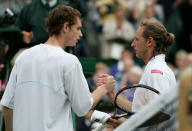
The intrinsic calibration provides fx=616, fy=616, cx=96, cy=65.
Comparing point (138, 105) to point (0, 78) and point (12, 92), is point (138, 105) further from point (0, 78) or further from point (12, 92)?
point (0, 78)

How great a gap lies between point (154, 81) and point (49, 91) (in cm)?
88

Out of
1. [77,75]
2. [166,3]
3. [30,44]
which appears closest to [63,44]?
[77,75]

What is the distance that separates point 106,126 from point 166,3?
8.72m

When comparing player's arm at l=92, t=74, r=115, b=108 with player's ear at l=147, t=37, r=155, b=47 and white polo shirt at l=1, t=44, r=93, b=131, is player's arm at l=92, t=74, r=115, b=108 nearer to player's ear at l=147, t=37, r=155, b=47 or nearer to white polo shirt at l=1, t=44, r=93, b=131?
white polo shirt at l=1, t=44, r=93, b=131

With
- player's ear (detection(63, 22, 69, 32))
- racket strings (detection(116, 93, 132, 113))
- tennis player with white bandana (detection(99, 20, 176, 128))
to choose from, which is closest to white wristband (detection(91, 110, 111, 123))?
tennis player with white bandana (detection(99, 20, 176, 128))

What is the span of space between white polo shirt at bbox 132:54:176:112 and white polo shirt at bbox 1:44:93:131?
0.44m

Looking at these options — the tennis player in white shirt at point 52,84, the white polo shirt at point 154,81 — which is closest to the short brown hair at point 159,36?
the white polo shirt at point 154,81

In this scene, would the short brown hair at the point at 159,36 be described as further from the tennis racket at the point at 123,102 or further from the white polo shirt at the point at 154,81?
the tennis racket at the point at 123,102

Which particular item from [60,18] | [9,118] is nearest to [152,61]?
[60,18]

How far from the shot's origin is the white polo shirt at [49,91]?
16.0 ft

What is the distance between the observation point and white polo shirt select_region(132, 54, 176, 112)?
16.7ft

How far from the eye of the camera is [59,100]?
16.1 ft

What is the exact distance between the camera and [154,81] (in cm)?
510

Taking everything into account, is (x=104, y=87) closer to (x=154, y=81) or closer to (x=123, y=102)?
(x=123, y=102)
